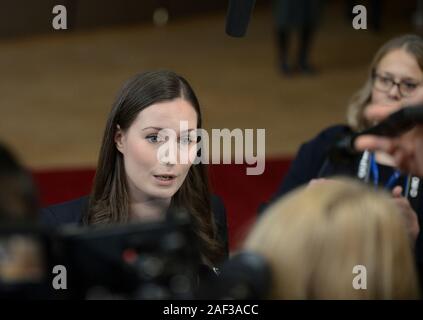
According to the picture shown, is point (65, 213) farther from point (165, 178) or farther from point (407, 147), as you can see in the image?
point (407, 147)

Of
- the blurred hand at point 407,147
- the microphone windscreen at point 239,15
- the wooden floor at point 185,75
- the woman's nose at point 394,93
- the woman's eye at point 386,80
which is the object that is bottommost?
the blurred hand at point 407,147

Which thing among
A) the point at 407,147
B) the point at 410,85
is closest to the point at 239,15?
the point at 407,147

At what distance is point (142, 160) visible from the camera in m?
2.30

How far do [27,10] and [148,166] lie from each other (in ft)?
Result: 18.8

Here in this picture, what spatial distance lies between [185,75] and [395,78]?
4.30 m

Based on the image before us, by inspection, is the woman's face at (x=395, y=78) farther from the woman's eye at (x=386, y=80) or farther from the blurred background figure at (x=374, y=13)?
the blurred background figure at (x=374, y=13)

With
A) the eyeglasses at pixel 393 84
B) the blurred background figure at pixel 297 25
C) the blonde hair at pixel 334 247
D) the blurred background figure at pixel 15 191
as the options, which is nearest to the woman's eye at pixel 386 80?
the eyeglasses at pixel 393 84

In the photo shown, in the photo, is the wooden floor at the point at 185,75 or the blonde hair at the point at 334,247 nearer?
the blonde hair at the point at 334,247

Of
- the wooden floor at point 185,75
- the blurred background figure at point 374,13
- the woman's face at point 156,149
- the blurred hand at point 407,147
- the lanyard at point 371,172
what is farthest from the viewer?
the blurred background figure at point 374,13

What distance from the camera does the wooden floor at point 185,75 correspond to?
5.89 meters

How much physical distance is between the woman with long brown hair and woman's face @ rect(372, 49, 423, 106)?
2.72 ft

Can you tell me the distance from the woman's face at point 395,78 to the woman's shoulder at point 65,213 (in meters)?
1.12

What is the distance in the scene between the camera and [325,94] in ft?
22.3
